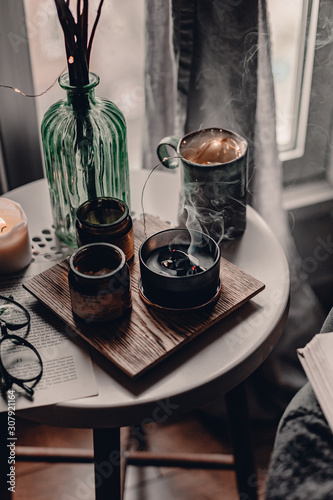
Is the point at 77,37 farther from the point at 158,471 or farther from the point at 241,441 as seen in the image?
the point at 158,471

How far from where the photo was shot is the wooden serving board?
0.62 meters

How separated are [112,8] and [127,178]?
1.29 feet

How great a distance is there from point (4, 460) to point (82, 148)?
53 centimetres

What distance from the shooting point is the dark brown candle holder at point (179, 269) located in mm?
648

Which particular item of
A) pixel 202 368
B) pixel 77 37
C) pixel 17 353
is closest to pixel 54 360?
pixel 17 353

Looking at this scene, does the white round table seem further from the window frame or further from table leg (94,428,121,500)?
the window frame

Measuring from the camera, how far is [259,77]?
3.14 feet

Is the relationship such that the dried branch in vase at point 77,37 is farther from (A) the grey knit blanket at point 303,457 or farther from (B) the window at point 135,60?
(A) the grey knit blanket at point 303,457

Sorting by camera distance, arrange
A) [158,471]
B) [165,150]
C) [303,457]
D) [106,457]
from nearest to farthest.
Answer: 1. [303,457]
2. [106,457]
3. [165,150]
4. [158,471]

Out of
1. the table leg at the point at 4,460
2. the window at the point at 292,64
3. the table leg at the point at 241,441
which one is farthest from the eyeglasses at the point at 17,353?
the window at the point at 292,64

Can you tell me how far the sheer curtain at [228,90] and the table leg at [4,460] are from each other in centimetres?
54

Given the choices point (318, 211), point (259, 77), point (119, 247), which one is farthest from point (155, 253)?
point (318, 211)

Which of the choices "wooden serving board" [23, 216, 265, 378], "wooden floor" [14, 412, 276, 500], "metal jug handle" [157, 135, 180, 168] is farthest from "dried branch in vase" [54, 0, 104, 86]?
"wooden floor" [14, 412, 276, 500]

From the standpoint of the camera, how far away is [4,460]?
87 centimetres
